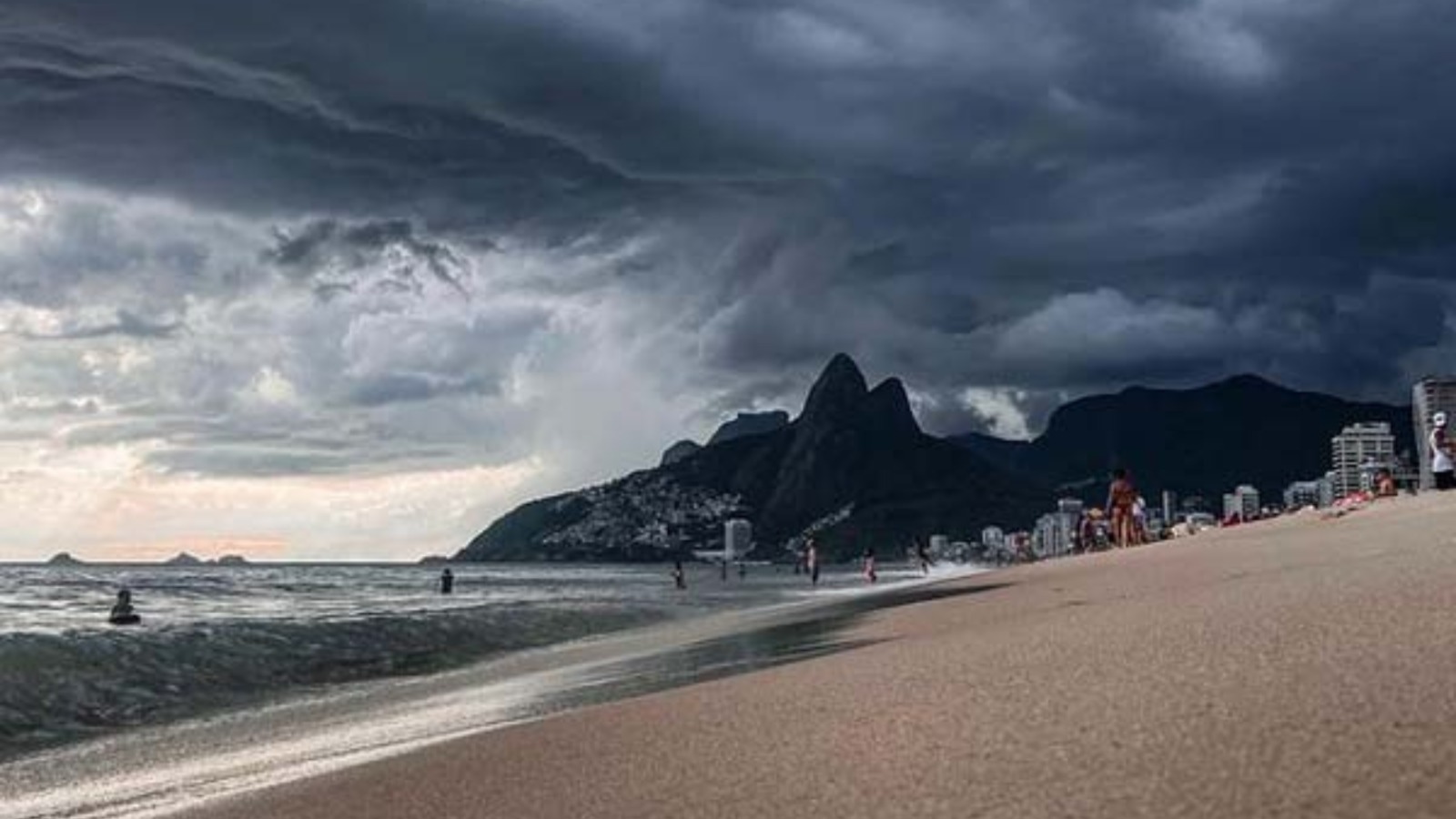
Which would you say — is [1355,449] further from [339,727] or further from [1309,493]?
[339,727]

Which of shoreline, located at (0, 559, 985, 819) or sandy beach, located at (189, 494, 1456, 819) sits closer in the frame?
sandy beach, located at (189, 494, 1456, 819)

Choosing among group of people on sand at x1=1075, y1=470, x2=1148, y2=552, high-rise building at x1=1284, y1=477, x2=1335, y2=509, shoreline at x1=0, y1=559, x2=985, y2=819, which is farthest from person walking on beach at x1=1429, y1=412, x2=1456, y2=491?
high-rise building at x1=1284, y1=477, x2=1335, y2=509

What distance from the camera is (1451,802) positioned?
359 cm

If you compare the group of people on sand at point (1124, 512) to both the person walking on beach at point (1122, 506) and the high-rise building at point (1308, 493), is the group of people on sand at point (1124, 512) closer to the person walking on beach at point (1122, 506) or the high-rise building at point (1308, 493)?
the person walking on beach at point (1122, 506)

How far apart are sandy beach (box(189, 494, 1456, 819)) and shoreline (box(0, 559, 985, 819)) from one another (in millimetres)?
1481

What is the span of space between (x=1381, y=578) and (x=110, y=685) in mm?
16739

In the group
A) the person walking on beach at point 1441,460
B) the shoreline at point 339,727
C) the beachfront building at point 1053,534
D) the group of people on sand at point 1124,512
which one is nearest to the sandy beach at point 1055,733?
the shoreline at point 339,727

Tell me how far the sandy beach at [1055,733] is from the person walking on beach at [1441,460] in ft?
70.6

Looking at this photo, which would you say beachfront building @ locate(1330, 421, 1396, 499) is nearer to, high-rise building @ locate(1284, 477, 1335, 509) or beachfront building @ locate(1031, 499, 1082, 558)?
high-rise building @ locate(1284, 477, 1335, 509)

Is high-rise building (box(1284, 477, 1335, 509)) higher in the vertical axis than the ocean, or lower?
higher

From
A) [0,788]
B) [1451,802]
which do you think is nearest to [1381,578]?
[1451,802]

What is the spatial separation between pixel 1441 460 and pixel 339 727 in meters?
25.3

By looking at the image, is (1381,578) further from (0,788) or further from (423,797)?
(0,788)

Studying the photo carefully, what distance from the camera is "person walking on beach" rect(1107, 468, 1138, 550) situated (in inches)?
1759
